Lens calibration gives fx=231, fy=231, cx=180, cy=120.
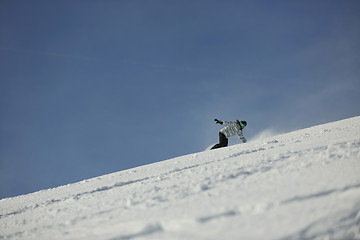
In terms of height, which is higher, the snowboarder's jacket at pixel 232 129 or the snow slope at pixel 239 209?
the snowboarder's jacket at pixel 232 129

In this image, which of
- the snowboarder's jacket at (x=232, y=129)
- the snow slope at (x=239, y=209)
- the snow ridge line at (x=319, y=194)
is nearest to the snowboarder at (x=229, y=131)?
the snowboarder's jacket at (x=232, y=129)

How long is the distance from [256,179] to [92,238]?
3.69ft

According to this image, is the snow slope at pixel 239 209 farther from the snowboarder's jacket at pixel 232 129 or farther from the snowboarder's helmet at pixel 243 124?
the snowboarder's helmet at pixel 243 124

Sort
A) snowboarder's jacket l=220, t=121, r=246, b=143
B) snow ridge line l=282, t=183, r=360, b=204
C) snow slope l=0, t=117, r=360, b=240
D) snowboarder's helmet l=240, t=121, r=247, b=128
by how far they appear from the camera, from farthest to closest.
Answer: snowboarder's helmet l=240, t=121, r=247, b=128 < snowboarder's jacket l=220, t=121, r=246, b=143 < snow ridge line l=282, t=183, r=360, b=204 < snow slope l=0, t=117, r=360, b=240

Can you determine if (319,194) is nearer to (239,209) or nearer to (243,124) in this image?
(239,209)

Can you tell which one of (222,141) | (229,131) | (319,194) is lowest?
(319,194)

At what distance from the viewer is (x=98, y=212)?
1701 millimetres

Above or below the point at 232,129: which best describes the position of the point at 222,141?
below

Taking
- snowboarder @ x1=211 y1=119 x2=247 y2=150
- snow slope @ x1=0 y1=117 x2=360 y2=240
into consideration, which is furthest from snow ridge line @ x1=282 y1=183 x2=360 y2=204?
snowboarder @ x1=211 y1=119 x2=247 y2=150

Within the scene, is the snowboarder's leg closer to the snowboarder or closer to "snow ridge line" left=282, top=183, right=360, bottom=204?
the snowboarder

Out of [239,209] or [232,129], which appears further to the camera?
[232,129]

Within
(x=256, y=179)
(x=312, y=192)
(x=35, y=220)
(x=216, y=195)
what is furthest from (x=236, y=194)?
(x=35, y=220)

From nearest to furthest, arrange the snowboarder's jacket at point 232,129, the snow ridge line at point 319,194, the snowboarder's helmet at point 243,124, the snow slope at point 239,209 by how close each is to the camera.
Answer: the snow slope at point 239,209 → the snow ridge line at point 319,194 → the snowboarder's jacket at point 232,129 → the snowboarder's helmet at point 243,124

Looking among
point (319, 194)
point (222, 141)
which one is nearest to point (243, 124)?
point (222, 141)
